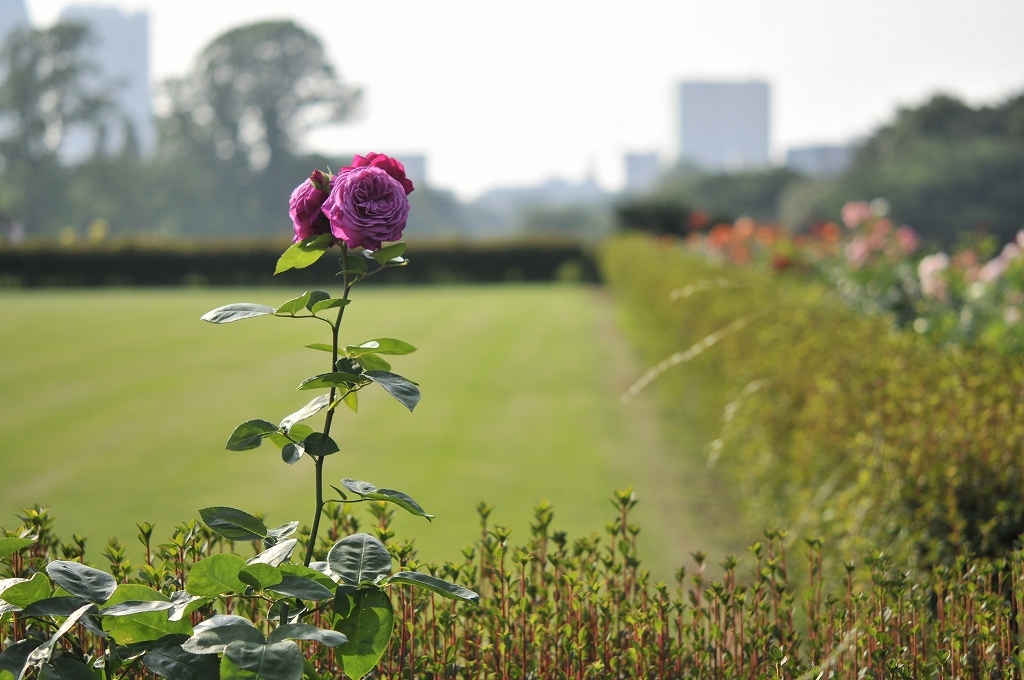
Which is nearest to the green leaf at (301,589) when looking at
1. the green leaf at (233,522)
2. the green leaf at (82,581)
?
the green leaf at (233,522)

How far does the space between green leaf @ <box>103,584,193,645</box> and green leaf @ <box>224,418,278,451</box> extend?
24 cm

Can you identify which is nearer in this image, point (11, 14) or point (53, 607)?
point (53, 607)

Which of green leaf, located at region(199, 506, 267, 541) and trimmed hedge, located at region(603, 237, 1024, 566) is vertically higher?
green leaf, located at region(199, 506, 267, 541)

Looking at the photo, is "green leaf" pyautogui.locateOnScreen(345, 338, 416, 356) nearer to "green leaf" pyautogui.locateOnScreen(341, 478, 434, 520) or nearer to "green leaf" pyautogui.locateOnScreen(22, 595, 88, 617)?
"green leaf" pyautogui.locateOnScreen(341, 478, 434, 520)

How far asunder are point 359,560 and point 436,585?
4.8 inches

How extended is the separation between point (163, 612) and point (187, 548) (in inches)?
16.5

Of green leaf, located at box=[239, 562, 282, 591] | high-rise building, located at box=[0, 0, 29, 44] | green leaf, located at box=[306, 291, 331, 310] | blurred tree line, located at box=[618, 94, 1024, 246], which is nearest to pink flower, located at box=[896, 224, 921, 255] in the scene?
green leaf, located at box=[306, 291, 331, 310]

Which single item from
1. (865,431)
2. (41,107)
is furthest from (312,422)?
(41,107)

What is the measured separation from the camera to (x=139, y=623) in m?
1.28

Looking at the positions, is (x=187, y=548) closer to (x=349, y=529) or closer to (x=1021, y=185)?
(x=349, y=529)

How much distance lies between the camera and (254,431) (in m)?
1.42

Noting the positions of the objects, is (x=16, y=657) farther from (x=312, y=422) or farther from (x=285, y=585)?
(x=312, y=422)

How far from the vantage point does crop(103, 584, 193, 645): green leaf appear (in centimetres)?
127

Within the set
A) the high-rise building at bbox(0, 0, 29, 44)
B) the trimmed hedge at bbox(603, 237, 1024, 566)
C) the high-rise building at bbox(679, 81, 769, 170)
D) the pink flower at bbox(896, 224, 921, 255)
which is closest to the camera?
the trimmed hedge at bbox(603, 237, 1024, 566)
